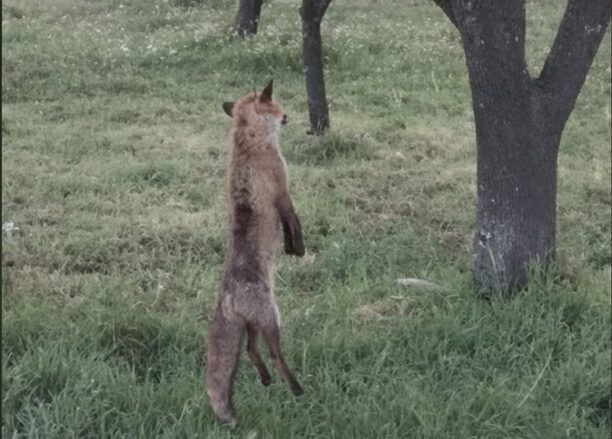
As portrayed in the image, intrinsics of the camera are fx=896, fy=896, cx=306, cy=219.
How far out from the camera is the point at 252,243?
328cm

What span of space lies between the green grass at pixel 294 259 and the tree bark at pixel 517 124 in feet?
0.78

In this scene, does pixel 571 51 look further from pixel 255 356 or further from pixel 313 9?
pixel 313 9

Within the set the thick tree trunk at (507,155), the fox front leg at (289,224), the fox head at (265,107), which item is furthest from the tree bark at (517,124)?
the fox front leg at (289,224)

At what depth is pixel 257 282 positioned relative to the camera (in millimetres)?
3283

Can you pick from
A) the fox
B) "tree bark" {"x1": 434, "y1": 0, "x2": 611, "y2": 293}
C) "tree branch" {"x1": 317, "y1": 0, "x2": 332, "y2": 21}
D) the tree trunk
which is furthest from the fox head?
the tree trunk

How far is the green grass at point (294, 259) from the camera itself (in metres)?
3.87

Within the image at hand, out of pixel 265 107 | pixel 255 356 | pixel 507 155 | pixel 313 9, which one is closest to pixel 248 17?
pixel 313 9

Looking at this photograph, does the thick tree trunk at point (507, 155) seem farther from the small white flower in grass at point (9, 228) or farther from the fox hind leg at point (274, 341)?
the small white flower in grass at point (9, 228)

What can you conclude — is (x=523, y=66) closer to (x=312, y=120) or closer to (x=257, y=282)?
(x=257, y=282)

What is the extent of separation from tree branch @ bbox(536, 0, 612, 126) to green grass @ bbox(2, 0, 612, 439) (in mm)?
1017

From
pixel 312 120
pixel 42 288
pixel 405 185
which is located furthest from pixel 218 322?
pixel 312 120

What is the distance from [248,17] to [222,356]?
10515 mm

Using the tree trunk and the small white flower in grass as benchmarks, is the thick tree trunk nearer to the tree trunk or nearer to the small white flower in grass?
the small white flower in grass

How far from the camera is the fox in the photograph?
328 centimetres
